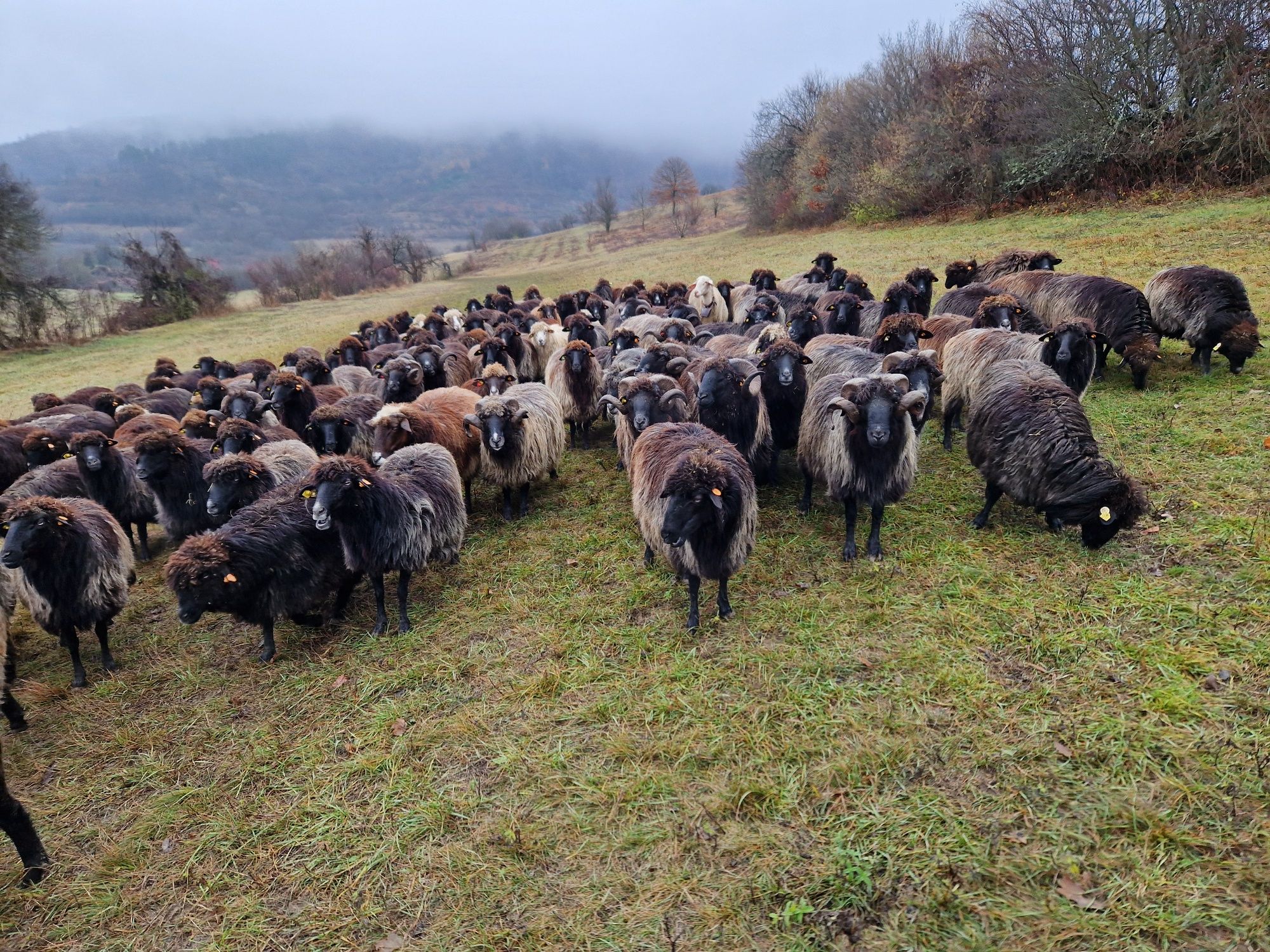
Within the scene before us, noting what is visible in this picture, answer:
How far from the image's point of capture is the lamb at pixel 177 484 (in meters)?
6.81

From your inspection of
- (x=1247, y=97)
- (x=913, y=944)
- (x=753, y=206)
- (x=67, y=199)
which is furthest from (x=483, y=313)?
(x=67, y=199)

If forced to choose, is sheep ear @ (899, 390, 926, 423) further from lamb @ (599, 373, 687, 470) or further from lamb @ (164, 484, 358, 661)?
lamb @ (164, 484, 358, 661)

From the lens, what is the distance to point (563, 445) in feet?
28.0

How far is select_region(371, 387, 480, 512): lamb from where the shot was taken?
24.0 feet

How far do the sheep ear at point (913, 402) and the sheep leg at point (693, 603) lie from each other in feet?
7.82

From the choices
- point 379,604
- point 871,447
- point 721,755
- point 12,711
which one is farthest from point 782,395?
point 12,711

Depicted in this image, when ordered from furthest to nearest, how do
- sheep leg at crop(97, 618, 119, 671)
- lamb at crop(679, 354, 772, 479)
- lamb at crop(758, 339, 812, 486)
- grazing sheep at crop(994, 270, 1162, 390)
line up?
1. grazing sheep at crop(994, 270, 1162, 390)
2. lamb at crop(758, 339, 812, 486)
3. lamb at crop(679, 354, 772, 479)
4. sheep leg at crop(97, 618, 119, 671)

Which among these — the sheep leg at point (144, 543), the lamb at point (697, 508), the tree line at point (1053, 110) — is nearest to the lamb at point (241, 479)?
the sheep leg at point (144, 543)

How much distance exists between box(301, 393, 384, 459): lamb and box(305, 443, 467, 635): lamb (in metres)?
1.67

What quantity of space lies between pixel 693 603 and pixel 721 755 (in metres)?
1.42

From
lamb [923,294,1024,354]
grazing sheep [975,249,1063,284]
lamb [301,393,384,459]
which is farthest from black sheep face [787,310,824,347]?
lamb [301,393,384,459]

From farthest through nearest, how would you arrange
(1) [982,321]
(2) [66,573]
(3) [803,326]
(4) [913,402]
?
1. (3) [803,326]
2. (1) [982,321]
3. (4) [913,402]
4. (2) [66,573]

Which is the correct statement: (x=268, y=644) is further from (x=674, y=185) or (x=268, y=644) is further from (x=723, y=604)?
(x=674, y=185)

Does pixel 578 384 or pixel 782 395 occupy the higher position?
pixel 578 384
